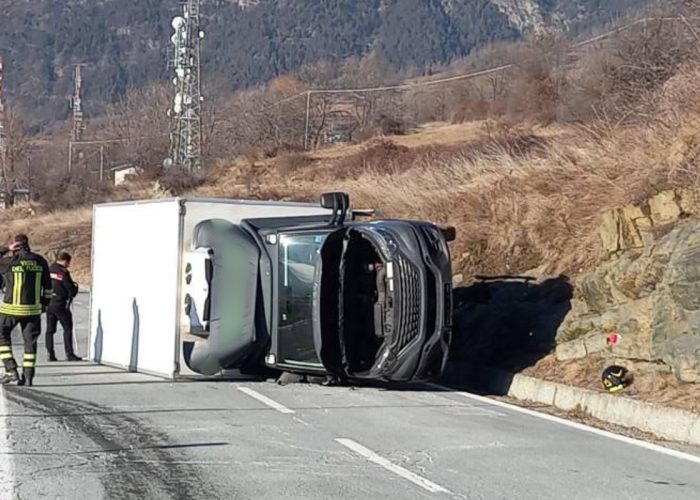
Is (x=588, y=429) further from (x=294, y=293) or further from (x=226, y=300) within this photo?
(x=226, y=300)

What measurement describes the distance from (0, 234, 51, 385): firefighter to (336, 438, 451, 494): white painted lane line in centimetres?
495

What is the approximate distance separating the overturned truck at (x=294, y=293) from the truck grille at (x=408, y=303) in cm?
1

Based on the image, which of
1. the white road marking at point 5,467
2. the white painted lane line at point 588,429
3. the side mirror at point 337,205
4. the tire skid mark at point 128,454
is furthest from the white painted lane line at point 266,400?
the white road marking at point 5,467

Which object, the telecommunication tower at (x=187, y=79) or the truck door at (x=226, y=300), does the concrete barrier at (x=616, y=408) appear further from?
the telecommunication tower at (x=187, y=79)

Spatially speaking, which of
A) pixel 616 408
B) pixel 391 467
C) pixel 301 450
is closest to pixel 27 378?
pixel 301 450

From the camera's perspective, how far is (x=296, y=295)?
14320 millimetres

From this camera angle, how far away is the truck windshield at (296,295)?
14.2 meters

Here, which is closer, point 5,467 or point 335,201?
point 5,467

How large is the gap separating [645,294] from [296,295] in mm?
4476

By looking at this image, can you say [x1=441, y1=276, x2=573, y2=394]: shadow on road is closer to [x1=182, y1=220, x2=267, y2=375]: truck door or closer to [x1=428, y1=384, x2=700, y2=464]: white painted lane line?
[x1=428, y1=384, x2=700, y2=464]: white painted lane line

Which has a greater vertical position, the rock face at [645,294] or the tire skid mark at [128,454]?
the rock face at [645,294]

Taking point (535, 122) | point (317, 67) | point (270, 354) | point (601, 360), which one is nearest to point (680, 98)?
point (601, 360)

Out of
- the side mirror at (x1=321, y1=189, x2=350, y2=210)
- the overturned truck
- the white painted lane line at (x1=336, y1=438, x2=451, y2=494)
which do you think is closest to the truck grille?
the overturned truck

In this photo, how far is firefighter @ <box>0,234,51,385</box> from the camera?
1405 centimetres
